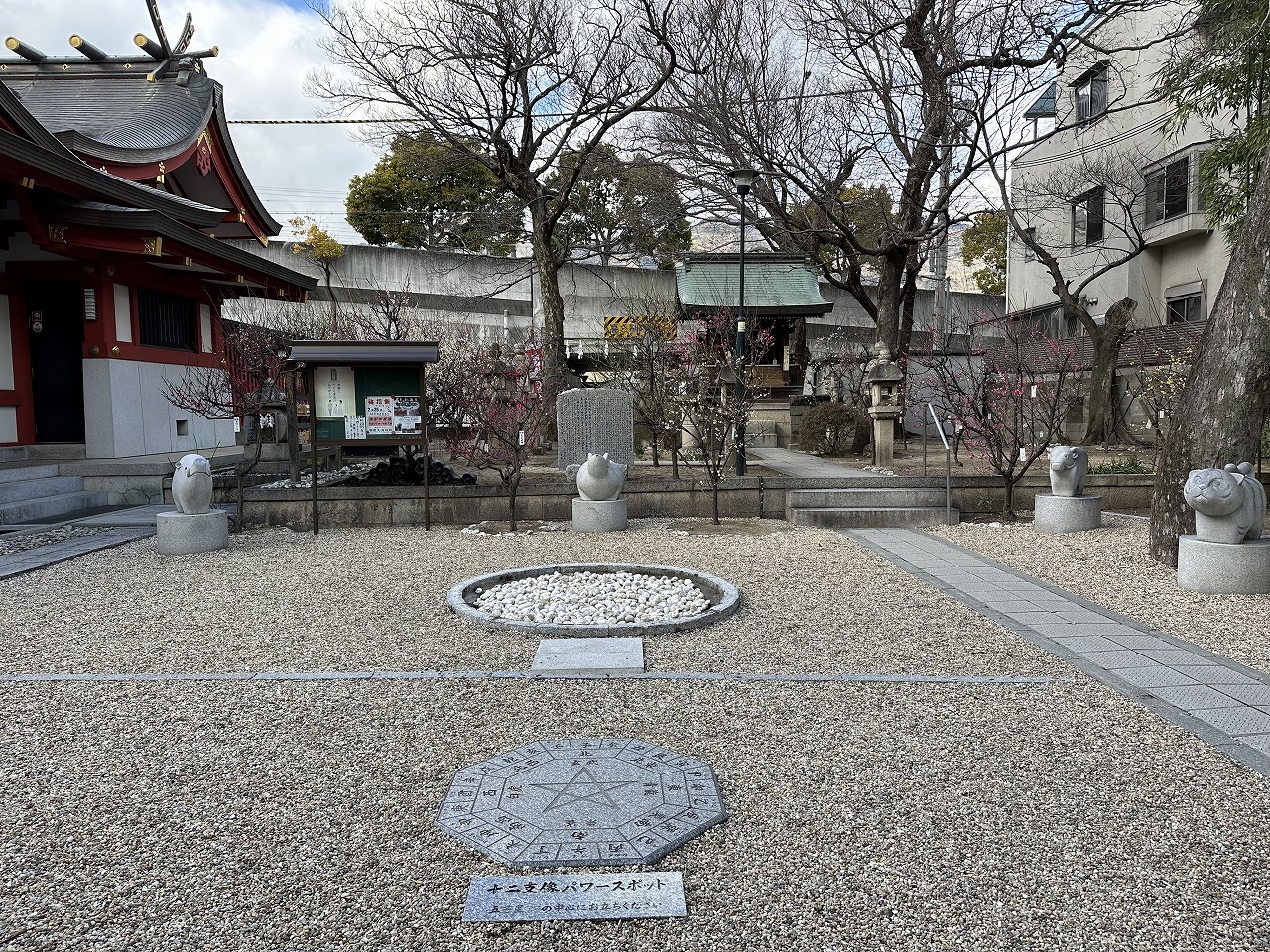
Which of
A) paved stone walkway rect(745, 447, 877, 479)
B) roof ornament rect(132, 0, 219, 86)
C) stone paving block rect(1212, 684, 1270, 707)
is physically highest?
roof ornament rect(132, 0, 219, 86)

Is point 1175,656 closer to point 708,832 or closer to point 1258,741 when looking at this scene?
point 1258,741

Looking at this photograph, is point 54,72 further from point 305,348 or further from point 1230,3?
point 1230,3

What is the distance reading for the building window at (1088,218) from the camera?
2052 cm

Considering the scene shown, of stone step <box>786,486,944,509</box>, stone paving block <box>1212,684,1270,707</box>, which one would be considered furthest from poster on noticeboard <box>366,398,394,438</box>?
stone paving block <box>1212,684,1270,707</box>

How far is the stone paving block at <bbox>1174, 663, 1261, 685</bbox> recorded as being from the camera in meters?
4.33

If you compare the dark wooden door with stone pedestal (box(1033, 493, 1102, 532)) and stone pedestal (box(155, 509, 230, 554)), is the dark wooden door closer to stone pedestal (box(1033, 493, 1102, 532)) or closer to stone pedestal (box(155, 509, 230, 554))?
stone pedestal (box(155, 509, 230, 554))

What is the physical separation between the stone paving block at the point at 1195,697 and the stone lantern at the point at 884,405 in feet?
27.7

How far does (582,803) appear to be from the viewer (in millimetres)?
3002

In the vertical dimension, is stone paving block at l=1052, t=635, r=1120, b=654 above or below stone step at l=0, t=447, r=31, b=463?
below

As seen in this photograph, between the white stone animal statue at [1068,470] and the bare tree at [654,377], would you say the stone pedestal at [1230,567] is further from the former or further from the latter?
the bare tree at [654,377]

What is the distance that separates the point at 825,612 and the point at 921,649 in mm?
935

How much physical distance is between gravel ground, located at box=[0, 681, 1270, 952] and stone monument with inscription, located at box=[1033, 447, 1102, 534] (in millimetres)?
5079

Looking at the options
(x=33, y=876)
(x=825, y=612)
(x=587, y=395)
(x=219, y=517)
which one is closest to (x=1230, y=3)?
(x=587, y=395)

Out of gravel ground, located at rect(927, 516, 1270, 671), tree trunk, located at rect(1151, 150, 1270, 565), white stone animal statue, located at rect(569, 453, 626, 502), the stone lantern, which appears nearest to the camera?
gravel ground, located at rect(927, 516, 1270, 671)
